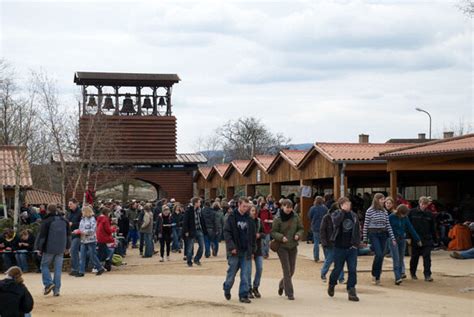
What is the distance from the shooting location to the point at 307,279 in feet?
56.1

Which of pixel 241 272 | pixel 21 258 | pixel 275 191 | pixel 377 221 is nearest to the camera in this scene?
pixel 241 272

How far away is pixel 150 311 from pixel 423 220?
6.51 meters

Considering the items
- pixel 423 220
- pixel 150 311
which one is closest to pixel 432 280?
pixel 423 220

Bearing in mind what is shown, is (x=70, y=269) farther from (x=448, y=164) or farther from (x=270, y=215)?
(x=448, y=164)

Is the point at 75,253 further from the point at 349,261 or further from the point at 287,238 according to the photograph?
the point at 349,261

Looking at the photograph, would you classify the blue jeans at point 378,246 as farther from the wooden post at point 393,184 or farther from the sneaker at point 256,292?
the wooden post at point 393,184

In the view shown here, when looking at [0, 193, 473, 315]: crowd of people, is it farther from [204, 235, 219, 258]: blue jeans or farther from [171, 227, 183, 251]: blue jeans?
[171, 227, 183, 251]: blue jeans

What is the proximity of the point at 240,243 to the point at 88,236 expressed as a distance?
6068 mm

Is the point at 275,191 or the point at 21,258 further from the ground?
the point at 275,191

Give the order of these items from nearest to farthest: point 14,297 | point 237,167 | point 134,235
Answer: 1. point 14,297
2. point 134,235
3. point 237,167

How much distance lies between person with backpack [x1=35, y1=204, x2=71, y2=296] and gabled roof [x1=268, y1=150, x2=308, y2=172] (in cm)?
1631

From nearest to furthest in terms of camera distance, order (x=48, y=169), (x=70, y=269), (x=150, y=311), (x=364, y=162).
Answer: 1. (x=150, y=311)
2. (x=70, y=269)
3. (x=364, y=162)
4. (x=48, y=169)

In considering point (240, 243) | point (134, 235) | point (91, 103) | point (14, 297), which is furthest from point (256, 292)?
point (91, 103)

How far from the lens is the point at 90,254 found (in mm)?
18844
